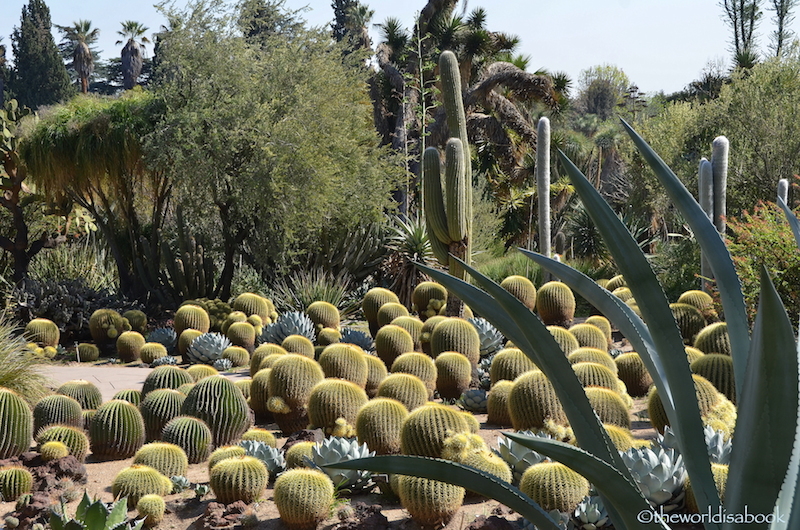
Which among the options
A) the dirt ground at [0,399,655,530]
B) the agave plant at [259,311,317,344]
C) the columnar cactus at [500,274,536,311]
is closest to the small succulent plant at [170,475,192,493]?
the dirt ground at [0,399,655,530]

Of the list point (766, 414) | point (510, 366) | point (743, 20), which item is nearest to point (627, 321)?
point (766, 414)

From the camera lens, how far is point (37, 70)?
44.0m

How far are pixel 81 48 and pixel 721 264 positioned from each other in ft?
173

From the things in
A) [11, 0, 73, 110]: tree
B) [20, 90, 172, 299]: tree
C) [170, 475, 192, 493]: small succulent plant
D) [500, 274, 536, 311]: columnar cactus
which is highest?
[11, 0, 73, 110]: tree

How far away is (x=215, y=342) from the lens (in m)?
9.07

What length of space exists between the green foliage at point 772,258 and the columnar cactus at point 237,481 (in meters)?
5.43

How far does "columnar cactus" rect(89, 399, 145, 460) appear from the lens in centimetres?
545

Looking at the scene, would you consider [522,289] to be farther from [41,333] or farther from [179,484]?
[41,333]

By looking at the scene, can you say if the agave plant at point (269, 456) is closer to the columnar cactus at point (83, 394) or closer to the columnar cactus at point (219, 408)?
the columnar cactus at point (219, 408)

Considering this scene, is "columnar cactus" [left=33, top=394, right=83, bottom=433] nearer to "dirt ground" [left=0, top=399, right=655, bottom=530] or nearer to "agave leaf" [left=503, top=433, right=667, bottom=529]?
"dirt ground" [left=0, top=399, right=655, bottom=530]

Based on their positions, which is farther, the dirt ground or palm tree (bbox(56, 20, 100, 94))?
palm tree (bbox(56, 20, 100, 94))

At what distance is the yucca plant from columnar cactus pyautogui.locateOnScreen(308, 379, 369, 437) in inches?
144

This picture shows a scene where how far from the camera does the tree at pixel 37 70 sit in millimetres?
43719

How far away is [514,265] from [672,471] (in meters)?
12.0
